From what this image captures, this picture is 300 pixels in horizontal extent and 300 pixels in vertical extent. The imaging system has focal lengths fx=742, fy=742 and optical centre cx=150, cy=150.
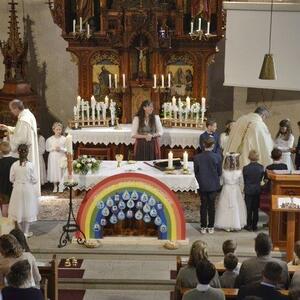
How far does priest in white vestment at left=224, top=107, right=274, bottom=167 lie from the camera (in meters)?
13.3

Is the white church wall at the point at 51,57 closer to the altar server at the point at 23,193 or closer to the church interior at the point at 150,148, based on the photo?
the church interior at the point at 150,148

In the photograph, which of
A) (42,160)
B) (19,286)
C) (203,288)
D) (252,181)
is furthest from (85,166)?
(203,288)

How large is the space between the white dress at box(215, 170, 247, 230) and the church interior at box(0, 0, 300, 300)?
23 mm

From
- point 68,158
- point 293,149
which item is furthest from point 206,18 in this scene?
point 68,158

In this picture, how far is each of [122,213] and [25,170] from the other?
1.58 m

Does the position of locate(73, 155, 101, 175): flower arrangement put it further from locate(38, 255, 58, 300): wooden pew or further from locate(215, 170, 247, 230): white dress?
locate(38, 255, 58, 300): wooden pew

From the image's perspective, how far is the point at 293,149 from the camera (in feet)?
45.4

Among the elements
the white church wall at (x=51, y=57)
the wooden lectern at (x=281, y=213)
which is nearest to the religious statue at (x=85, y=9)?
the white church wall at (x=51, y=57)

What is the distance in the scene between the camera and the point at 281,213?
1102 cm

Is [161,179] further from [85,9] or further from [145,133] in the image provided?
[85,9]

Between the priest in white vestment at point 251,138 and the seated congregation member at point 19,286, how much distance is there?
7031 mm

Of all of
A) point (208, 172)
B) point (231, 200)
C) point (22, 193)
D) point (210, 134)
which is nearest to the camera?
point (22, 193)

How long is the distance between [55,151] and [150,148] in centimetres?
202

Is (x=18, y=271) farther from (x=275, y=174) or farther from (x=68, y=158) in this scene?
(x=275, y=174)
